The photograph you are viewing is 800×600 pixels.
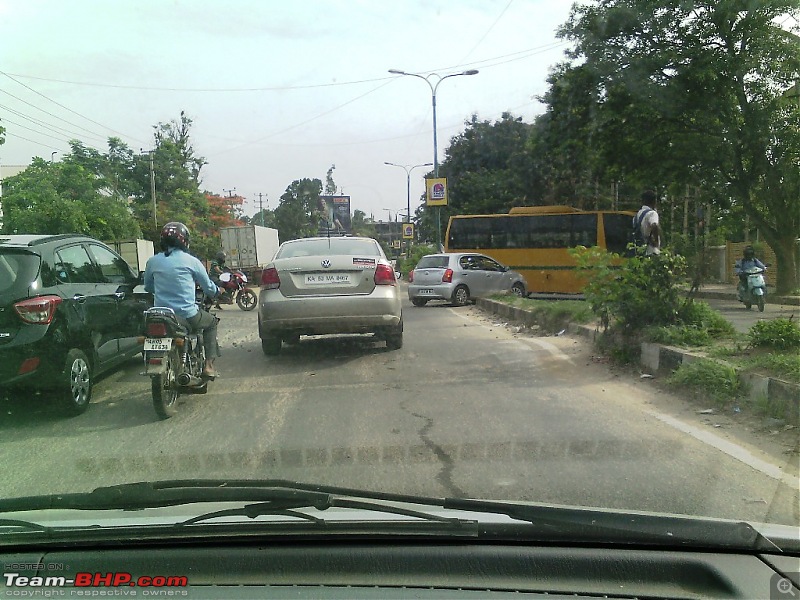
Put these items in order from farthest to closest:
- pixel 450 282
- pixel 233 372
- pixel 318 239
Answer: pixel 450 282 → pixel 318 239 → pixel 233 372

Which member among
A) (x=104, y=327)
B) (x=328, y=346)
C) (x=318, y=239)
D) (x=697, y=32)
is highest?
(x=697, y=32)

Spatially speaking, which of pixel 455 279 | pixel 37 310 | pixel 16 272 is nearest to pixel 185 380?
pixel 37 310

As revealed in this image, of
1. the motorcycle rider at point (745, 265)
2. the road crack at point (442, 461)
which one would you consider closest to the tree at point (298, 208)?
the motorcycle rider at point (745, 265)

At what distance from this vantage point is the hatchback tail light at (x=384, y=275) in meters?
9.26

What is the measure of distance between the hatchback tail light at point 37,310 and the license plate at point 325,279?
3237 mm

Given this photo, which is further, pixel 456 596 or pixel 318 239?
pixel 318 239

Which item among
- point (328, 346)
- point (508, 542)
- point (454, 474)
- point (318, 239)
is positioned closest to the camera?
point (508, 542)

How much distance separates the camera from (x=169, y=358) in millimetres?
6512

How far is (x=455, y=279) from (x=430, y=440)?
1540 cm

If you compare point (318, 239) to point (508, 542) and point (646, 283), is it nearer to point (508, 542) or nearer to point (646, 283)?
point (646, 283)

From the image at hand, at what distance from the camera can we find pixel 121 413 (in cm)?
675

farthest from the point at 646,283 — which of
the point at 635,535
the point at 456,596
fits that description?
the point at 456,596

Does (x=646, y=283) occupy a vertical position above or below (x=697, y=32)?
below

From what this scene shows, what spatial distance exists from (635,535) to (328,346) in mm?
8516
